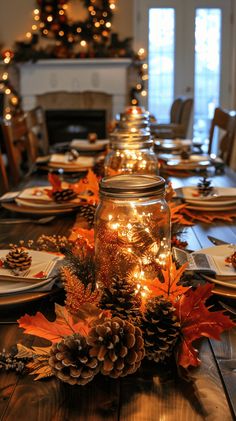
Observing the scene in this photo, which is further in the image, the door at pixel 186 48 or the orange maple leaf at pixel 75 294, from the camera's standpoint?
the door at pixel 186 48

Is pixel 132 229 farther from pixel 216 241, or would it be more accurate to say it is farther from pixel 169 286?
pixel 216 241

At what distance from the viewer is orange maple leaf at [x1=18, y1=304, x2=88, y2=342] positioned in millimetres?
840

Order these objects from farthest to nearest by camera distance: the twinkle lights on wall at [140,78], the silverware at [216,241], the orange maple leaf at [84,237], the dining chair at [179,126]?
the twinkle lights on wall at [140,78], the dining chair at [179,126], the silverware at [216,241], the orange maple leaf at [84,237]

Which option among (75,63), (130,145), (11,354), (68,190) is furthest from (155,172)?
(75,63)

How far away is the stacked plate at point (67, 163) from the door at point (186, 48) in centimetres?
445

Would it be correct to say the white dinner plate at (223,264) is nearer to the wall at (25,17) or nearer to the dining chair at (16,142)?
the dining chair at (16,142)

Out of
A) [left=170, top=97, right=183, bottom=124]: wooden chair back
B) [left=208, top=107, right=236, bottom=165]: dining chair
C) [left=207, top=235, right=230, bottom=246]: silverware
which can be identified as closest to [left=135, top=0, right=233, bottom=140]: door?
[left=170, top=97, right=183, bottom=124]: wooden chair back

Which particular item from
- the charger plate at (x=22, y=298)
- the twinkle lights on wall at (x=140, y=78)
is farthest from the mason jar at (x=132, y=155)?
the twinkle lights on wall at (x=140, y=78)

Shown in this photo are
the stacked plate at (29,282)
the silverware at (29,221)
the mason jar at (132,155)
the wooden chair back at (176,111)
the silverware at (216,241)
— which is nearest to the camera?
the stacked plate at (29,282)

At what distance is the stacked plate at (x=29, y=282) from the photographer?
41.8 inches

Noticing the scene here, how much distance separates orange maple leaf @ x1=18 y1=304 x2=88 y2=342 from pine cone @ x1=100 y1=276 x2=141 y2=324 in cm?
5

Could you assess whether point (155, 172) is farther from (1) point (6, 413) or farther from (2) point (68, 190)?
(1) point (6, 413)

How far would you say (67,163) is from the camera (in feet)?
8.87

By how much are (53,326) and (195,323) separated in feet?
0.64
